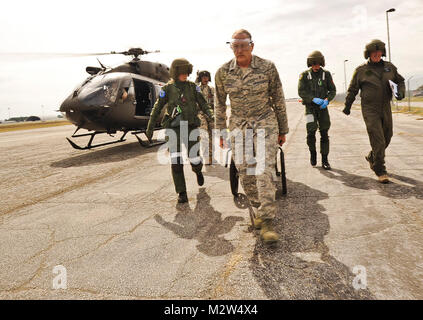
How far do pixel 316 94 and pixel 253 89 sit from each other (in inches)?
127

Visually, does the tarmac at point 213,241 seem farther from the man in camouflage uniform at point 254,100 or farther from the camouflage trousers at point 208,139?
the camouflage trousers at point 208,139

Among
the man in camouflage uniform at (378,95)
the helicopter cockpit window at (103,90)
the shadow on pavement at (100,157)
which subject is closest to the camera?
the man in camouflage uniform at (378,95)

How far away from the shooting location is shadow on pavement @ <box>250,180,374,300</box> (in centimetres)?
225

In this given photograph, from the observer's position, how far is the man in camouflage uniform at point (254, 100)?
10.9 ft

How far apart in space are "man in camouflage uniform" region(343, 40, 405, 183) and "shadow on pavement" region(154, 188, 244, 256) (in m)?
2.81

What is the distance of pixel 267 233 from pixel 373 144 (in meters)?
3.21

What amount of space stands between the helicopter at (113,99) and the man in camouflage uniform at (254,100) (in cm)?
535

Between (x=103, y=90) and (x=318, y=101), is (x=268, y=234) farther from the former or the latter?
(x=103, y=90)

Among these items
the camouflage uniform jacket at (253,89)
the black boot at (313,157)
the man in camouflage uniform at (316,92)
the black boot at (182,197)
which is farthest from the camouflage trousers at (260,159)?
the black boot at (313,157)

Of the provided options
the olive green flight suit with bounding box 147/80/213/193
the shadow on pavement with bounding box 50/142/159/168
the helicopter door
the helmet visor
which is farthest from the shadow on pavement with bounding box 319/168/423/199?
the helicopter door

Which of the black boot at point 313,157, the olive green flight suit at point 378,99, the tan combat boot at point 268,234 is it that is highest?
the olive green flight suit at point 378,99

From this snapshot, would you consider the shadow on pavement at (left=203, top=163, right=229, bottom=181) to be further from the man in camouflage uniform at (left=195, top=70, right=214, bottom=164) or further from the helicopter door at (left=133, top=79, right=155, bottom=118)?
the helicopter door at (left=133, top=79, right=155, bottom=118)

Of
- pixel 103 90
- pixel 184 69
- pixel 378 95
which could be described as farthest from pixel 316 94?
pixel 103 90

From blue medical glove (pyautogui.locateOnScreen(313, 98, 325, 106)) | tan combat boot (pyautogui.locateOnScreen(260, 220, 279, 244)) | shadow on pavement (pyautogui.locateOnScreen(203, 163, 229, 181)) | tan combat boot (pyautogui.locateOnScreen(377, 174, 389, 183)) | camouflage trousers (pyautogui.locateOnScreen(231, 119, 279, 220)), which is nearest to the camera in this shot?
tan combat boot (pyautogui.locateOnScreen(260, 220, 279, 244))
